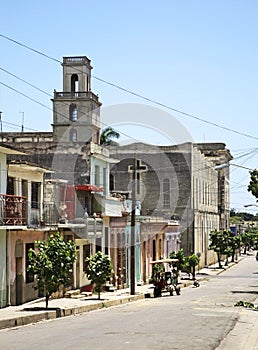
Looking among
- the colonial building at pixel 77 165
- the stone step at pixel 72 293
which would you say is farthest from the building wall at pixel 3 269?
the stone step at pixel 72 293

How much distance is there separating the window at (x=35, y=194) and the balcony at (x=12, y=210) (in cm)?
257

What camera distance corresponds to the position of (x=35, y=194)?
34.4 meters

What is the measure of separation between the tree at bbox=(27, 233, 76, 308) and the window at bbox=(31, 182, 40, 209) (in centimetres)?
540

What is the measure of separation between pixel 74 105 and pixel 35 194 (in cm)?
1993

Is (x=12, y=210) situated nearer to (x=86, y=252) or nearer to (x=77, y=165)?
(x=86, y=252)

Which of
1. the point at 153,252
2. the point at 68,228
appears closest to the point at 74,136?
the point at 153,252

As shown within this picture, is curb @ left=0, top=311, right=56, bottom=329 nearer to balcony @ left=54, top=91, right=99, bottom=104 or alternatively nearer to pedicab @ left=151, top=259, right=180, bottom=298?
pedicab @ left=151, top=259, right=180, bottom=298

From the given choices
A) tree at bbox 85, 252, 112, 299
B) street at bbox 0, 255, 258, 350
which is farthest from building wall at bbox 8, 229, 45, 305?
street at bbox 0, 255, 258, 350

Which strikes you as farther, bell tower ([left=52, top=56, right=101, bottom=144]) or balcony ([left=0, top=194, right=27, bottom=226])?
bell tower ([left=52, top=56, right=101, bottom=144])

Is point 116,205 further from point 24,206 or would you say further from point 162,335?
point 162,335

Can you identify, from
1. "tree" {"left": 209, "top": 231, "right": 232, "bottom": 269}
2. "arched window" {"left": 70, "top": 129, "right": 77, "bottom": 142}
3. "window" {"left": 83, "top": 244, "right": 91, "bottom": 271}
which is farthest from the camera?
"tree" {"left": 209, "top": 231, "right": 232, "bottom": 269}

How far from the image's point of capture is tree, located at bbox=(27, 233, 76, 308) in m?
27.7

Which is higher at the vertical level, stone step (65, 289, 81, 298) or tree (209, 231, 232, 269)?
tree (209, 231, 232, 269)

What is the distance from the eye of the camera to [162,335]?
1930 centimetres
